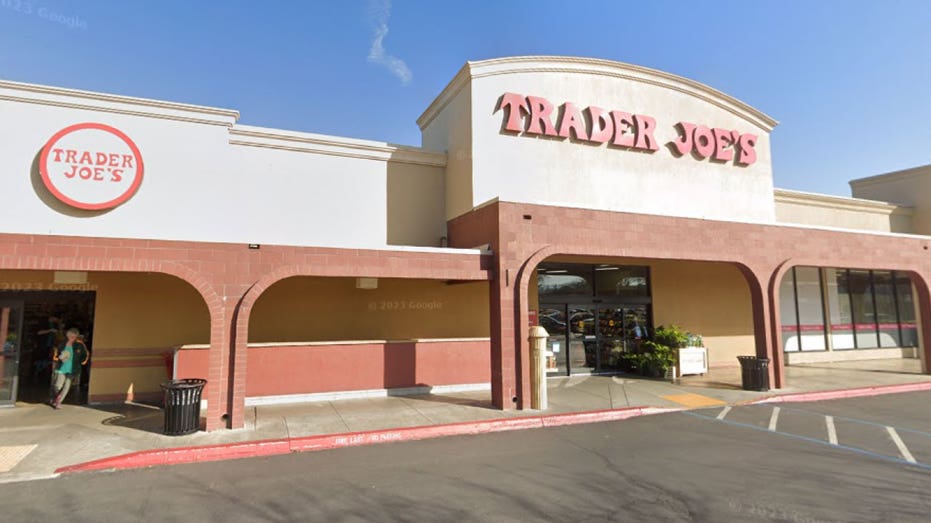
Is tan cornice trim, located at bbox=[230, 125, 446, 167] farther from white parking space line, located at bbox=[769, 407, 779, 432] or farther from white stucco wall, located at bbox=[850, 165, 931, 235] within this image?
white stucco wall, located at bbox=[850, 165, 931, 235]

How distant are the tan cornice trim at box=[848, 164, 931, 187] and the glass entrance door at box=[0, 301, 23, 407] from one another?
3090 cm

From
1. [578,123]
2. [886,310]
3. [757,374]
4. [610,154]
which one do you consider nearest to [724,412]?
[757,374]

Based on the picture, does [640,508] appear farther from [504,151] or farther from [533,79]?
[533,79]

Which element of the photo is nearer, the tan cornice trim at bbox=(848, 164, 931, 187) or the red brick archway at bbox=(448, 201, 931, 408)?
the red brick archway at bbox=(448, 201, 931, 408)

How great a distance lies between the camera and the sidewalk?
26.4 feet

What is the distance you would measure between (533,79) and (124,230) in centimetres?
1074

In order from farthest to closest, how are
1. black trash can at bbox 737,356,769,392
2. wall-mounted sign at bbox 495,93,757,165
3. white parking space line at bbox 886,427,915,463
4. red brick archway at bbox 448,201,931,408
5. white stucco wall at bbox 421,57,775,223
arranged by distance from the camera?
wall-mounted sign at bbox 495,93,757,165, white stucco wall at bbox 421,57,775,223, black trash can at bbox 737,356,769,392, red brick archway at bbox 448,201,931,408, white parking space line at bbox 886,427,915,463

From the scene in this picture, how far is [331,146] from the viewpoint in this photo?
13.8 metres

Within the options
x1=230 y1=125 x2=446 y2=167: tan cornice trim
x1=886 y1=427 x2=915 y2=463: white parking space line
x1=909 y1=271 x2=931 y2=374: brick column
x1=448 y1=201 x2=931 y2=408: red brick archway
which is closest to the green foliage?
x1=448 y1=201 x2=931 y2=408: red brick archway

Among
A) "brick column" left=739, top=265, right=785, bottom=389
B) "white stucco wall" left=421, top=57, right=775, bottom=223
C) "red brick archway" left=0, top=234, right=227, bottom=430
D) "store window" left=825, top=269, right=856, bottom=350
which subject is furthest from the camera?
"store window" left=825, top=269, right=856, bottom=350

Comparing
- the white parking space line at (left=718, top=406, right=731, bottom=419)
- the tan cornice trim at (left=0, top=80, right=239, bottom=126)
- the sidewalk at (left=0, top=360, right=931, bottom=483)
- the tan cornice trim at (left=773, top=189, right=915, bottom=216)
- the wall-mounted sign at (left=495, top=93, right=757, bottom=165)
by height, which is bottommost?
the white parking space line at (left=718, top=406, right=731, bottom=419)

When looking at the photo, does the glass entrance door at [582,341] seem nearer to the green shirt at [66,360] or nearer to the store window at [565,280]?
the store window at [565,280]

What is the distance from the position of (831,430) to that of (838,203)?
14533mm

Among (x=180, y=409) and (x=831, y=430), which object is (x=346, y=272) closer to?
(x=180, y=409)
